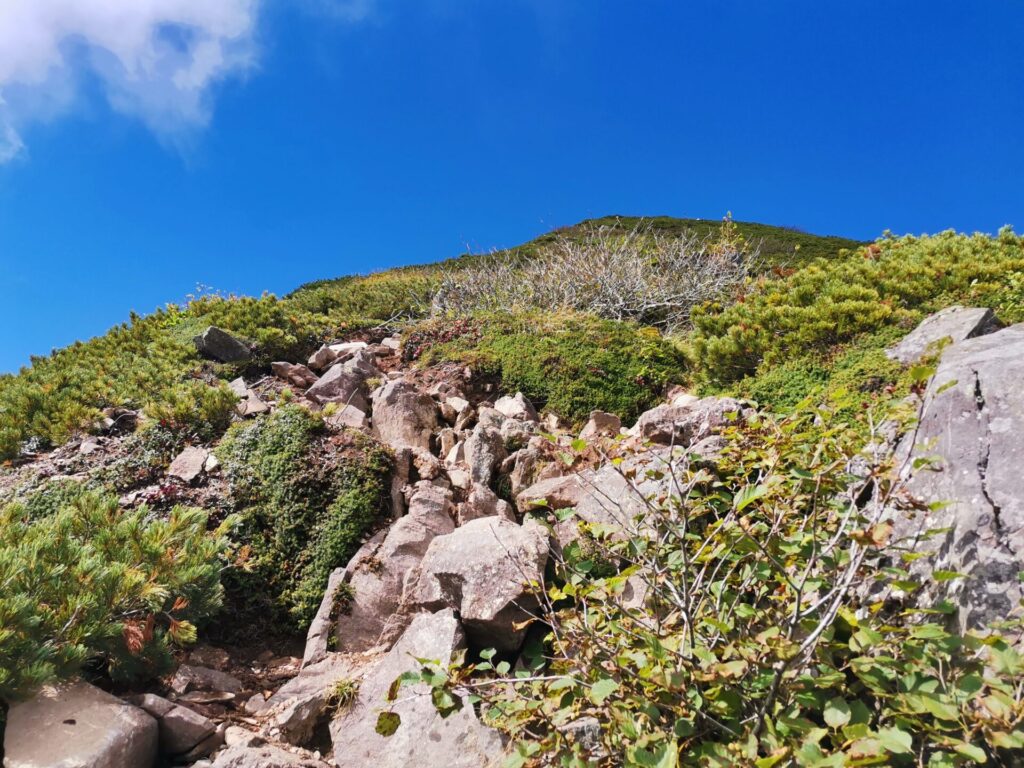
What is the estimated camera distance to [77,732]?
362 cm

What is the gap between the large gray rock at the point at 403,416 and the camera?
7.89m

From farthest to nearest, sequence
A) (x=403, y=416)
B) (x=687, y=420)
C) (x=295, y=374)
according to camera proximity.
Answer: (x=295, y=374) < (x=403, y=416) < (x=687, y=420)

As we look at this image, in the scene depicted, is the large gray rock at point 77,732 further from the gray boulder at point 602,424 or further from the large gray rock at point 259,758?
the gray boulder at point 602,424

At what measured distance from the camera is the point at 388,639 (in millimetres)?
5031

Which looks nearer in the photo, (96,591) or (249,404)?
(96,591)

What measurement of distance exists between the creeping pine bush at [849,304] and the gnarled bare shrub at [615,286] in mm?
4088

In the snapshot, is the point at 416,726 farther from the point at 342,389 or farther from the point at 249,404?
the point at 342,389

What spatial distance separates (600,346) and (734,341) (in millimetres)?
2666

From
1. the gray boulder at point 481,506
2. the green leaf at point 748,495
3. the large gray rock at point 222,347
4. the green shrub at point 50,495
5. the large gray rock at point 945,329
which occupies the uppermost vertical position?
the large gray rock at point 222,347

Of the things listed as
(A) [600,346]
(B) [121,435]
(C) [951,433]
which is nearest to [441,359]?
(A) [600,346]

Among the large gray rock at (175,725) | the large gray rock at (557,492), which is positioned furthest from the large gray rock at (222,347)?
the large gray rock at (175,725)

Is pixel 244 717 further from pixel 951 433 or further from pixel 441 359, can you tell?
pixel 441 359

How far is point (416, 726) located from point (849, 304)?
718 cm

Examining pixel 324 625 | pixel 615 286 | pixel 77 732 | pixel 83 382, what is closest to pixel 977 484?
pixel 324 625
